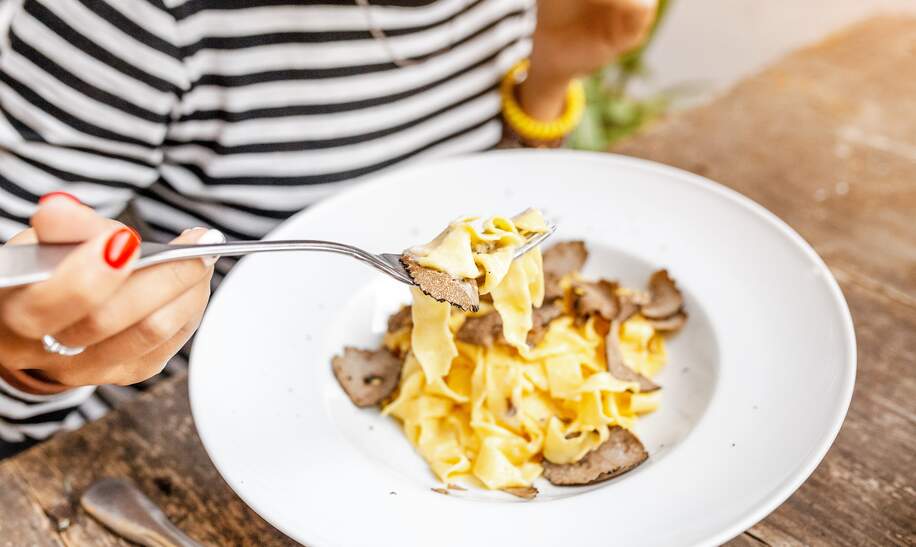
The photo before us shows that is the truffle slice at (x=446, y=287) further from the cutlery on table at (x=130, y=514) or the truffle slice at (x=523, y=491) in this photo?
the cutlery on table at (x=130, y=514)

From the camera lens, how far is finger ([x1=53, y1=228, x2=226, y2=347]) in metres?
0.86

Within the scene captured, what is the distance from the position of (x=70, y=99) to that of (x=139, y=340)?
2.35ft

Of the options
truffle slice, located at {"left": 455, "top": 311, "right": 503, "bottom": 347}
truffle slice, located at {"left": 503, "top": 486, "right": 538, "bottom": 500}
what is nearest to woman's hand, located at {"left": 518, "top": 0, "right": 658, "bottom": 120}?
truffle slice, located at {"left": 455, "top": 311, "right": 503, "bottom": 347}

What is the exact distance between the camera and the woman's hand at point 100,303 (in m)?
0.80

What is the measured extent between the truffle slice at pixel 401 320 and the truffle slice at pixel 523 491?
0.37 metres

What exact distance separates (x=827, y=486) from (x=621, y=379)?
0.34 m


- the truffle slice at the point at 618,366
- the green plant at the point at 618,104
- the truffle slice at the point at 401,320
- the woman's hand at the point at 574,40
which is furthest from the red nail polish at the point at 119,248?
the green plant at the point at 618,104

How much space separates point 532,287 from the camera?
1.31 meters

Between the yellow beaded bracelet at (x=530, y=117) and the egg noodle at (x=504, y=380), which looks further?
the yellow beaded bracelet at (x=530, y=117)

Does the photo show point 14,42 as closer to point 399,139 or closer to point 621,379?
point 399,139

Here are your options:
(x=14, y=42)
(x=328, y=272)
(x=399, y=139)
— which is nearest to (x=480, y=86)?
(x=399, y=139)

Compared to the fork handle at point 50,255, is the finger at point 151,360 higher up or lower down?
lower down

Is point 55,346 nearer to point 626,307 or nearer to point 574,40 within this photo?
point 626,307

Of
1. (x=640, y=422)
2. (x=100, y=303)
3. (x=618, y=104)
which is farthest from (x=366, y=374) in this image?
(x=618, y=104)
